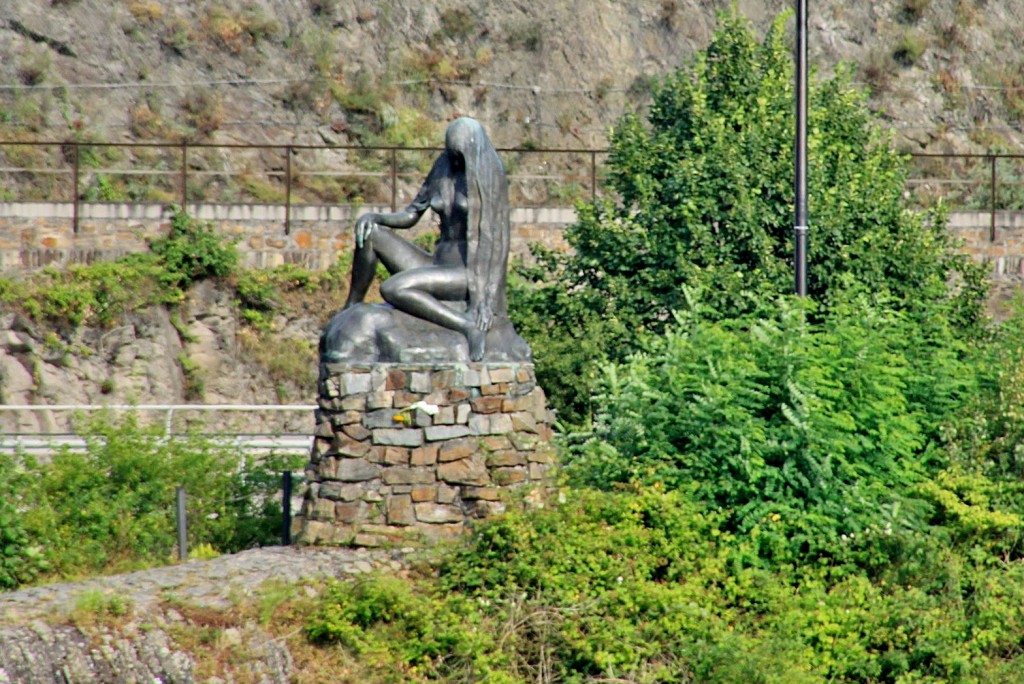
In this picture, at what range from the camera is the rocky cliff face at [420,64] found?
26984mm

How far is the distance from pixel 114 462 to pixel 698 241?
6321 mm

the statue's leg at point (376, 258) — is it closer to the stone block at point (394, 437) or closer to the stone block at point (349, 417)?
the stone block at point (349, 417)

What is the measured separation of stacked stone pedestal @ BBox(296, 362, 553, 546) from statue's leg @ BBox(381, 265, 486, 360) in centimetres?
28

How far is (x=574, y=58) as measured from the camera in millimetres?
29094

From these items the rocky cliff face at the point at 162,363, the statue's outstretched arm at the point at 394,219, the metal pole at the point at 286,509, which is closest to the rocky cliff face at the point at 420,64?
the rocky cliff face at the point at 162,363

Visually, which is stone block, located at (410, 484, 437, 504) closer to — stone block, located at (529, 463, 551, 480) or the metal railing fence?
stone block, located at (529, 463, 551, 480)

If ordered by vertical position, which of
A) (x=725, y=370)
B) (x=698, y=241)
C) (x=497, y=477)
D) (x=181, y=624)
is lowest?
(x=181, y=624)

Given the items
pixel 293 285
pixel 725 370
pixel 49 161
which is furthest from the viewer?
pixel 49 161

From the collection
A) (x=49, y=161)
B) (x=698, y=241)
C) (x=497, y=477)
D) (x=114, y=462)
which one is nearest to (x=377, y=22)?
(x=49, y=161)

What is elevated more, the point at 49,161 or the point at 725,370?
the point at 49,161

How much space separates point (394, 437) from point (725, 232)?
246 inches

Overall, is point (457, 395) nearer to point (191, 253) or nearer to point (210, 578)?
point (210, 578)

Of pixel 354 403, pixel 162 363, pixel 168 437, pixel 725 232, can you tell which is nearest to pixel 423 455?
pixel 354 403

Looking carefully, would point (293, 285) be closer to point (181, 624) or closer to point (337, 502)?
point (337, 502)
